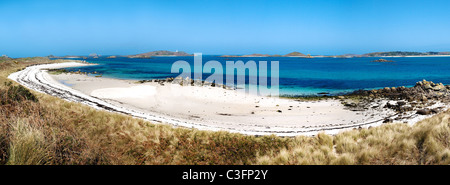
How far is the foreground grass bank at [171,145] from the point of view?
14.1 ft

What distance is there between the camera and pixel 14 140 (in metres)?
4.12

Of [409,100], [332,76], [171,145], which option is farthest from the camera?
[332,76]

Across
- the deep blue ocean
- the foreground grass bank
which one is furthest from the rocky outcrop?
the foreground grass bank

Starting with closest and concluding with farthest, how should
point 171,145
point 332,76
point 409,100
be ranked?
1. point 171,145
2. point 409,100
3. point 332,76

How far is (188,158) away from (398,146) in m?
4.94

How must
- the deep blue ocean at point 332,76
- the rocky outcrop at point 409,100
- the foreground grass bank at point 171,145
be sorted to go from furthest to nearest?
the deep blue ocean at point 332,76 → the rocky outcrop at point 409,100 → the foreground grass bank at point 171,145

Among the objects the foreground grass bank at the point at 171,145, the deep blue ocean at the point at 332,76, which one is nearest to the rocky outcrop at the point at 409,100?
the deep blue ocean at the point at 332,76

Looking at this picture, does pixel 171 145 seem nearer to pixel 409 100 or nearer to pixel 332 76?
pixel 409 100

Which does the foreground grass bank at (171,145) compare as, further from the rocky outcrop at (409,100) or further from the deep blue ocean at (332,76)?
the deep blue ocean at (332,76)

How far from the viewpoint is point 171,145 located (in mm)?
6363

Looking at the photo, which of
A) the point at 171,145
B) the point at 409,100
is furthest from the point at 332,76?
the point at 171,145

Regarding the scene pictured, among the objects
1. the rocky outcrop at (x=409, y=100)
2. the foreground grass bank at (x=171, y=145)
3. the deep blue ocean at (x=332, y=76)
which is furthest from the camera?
the deep blue ocean at (x=332, y=76)
